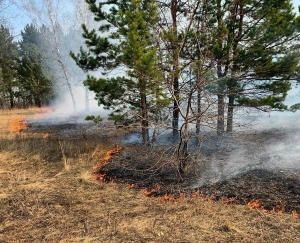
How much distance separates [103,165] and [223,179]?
383 centimetres

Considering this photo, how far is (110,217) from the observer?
194 inches

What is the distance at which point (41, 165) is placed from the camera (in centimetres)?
871

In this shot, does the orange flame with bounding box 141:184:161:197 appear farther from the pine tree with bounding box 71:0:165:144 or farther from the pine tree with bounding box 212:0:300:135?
the pine tree with bounding box 212:0:300:135

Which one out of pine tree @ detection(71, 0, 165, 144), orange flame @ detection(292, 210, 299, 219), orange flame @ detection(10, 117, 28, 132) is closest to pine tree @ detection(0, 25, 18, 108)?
orange flame @ detection(10, 117, 28, 132)

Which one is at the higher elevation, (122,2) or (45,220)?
(122,2)

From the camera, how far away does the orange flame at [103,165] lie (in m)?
7.43

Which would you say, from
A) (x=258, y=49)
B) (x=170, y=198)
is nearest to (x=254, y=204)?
(x=170, y=198)

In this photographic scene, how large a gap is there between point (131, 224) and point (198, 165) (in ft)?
12.0

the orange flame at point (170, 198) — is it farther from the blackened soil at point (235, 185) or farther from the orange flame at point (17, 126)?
the orange flame at point (17, 126)

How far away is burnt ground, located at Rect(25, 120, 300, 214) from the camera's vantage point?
18.1ft

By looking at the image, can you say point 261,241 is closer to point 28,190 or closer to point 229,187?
point 229,187

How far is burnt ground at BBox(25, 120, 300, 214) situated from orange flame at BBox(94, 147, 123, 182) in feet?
0.27

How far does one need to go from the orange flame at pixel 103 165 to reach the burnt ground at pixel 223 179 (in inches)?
3.3

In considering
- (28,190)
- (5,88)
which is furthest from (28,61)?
(28,190)
